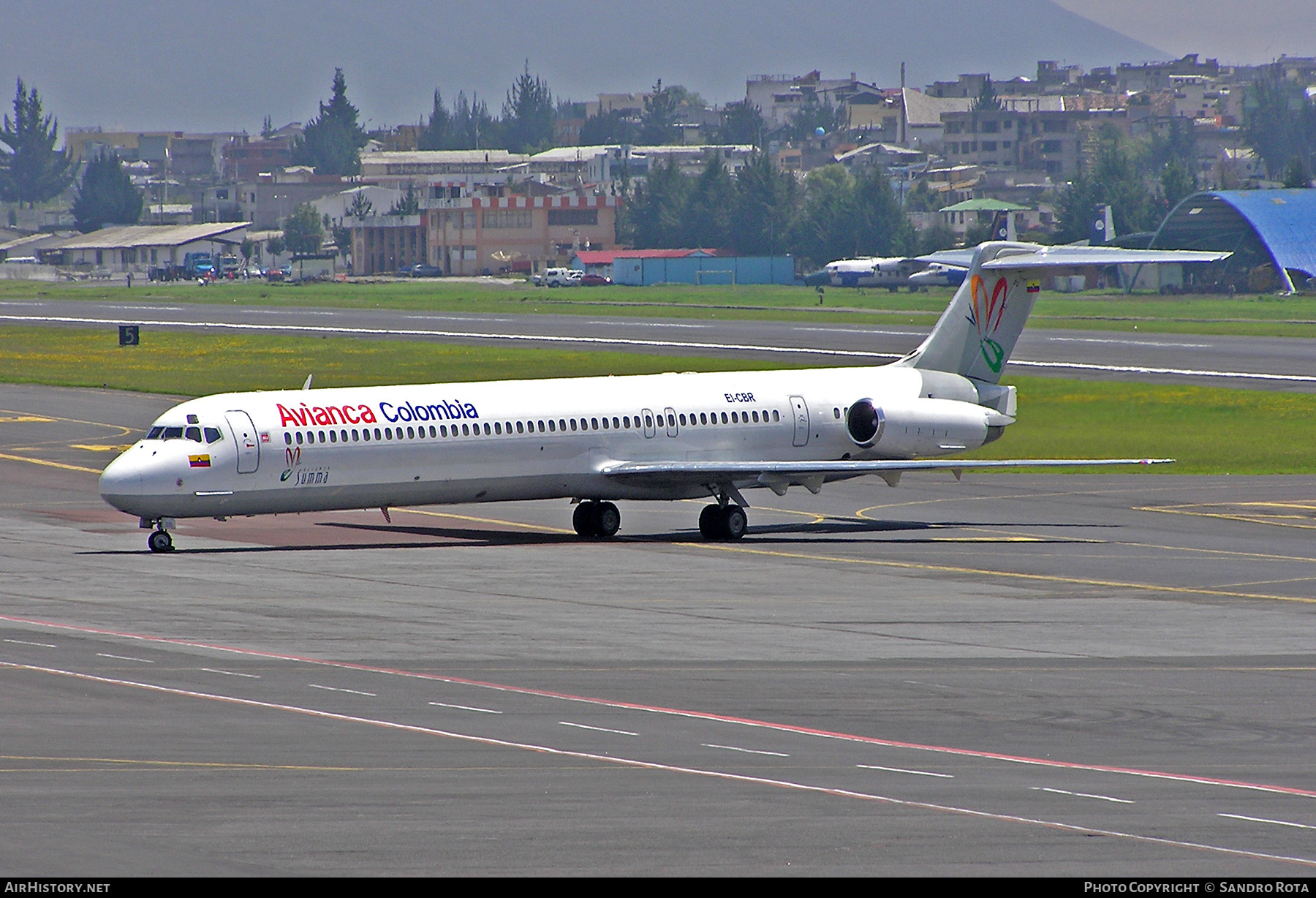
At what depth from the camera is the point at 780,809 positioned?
18.0 m

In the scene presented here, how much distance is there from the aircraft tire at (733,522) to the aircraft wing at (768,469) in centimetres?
62

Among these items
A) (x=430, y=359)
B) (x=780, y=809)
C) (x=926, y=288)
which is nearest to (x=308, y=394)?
(x=780, y=809)

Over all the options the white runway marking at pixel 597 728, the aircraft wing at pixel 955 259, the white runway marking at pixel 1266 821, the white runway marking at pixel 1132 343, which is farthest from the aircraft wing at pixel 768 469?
the white runway marking at pixel 1132 343

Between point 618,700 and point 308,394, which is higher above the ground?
point 308,394

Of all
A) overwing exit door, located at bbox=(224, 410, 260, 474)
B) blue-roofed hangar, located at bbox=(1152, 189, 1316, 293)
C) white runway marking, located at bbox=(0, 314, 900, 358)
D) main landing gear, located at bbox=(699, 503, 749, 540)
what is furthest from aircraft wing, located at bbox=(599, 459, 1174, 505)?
blue-roofed hangar, located at bbox=(1152, 189, 1316, 293)

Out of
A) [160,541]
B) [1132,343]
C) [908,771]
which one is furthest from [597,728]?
[1132,343]

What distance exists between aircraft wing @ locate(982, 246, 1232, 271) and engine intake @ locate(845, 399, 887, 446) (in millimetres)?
5275

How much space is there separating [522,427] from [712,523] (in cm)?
500

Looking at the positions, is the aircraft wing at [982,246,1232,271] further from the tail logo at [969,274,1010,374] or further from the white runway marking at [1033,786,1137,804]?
the white runway marking at [1033,786,1137,804]

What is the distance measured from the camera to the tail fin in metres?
47.9
